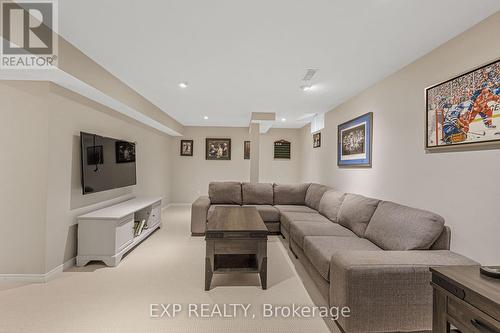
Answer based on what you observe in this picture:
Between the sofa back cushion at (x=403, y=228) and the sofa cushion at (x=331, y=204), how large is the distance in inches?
32.0

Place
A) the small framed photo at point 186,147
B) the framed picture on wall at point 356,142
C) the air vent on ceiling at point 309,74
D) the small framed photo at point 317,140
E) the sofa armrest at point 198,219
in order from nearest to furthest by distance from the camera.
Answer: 1. the air vent on ceiling at point 309,74
2. the framed picture on wall at point 356,142
3. the sofa armrest at point 198,219
4. the small framed photo at point 317,140
5. the small framed photo at point 186,147

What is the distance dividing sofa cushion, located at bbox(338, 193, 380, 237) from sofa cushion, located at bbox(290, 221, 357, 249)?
0.08 meters

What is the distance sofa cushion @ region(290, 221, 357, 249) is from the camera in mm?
2682

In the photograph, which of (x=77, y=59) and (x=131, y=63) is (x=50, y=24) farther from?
(x=131, y=63)

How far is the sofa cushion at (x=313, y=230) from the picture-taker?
268cm

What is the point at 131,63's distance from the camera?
100 inches

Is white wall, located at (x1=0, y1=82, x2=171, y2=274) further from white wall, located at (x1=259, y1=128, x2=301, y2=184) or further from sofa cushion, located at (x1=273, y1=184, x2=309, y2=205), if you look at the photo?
white wall, located at (x1=259, y1=128, x2=301, y2=184)

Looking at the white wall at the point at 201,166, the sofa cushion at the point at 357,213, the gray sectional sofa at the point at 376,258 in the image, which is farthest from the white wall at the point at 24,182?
the white wall at the point at 201,166

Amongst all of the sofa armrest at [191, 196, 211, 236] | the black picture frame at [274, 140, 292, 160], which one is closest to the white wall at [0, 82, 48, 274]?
the sofa armrest at [191, 196, 211, 236]

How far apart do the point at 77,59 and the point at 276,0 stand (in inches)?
79.2

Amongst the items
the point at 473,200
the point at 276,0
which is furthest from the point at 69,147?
the point at 473,200

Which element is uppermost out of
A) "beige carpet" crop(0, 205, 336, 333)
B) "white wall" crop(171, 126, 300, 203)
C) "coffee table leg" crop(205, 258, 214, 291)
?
"white wall" crop(171, 126, 300, 203)

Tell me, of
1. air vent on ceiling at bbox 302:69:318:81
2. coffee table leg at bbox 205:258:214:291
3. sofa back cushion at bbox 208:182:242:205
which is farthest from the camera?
sofa back cushion at bbox 208:182:242:205

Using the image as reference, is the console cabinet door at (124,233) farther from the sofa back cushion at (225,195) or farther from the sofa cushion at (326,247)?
the sofa cushion at (326,247)
